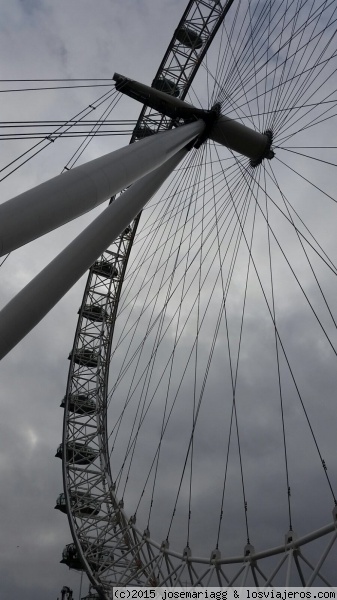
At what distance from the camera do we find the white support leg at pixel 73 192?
9164 millimetres

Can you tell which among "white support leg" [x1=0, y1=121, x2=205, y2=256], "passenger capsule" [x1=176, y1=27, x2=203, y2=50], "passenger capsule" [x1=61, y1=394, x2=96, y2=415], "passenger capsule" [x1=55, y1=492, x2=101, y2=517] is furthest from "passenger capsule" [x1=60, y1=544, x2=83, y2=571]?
"passenger capsule" [x1=176, y1=27, x2=203, y2=50]

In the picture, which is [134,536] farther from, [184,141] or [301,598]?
[184,141]

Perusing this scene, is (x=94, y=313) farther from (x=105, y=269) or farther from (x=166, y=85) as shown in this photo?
(x=166, y=85)

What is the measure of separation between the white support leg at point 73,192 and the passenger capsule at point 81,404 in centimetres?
2234

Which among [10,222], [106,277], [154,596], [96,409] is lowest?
[10,222]

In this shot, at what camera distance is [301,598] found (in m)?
15.3

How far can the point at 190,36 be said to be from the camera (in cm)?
2725

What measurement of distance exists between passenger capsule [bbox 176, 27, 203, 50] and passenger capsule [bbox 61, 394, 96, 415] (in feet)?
64.0

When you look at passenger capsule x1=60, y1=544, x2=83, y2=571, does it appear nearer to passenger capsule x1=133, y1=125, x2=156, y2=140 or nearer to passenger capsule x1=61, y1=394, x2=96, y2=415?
passenger capsule x1=61, y1=394, x2=96, y2=415

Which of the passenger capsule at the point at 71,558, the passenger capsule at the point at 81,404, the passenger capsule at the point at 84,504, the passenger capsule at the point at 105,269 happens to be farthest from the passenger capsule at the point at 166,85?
the passenger capsule at the point at 71,558

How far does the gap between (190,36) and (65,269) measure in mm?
18852

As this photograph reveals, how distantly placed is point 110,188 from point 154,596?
1995 cm

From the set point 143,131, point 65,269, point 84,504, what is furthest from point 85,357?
point 65,269

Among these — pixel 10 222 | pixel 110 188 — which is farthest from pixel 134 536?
pixel 10 222
